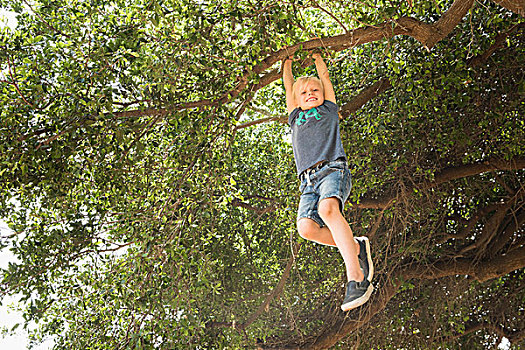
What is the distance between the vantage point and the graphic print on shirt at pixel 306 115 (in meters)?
3.29

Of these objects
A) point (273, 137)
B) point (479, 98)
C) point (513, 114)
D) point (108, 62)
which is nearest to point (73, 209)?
point (108, 62)

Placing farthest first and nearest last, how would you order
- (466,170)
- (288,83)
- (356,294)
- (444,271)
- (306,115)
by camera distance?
(444,271)
(466,170)
(288,83)
(306,115)
(356,294)

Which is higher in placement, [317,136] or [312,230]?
[317,136]

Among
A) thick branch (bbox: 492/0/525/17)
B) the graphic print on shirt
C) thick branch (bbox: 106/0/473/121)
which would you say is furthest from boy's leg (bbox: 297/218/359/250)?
thick branch (bbox: 492/0/525/17)

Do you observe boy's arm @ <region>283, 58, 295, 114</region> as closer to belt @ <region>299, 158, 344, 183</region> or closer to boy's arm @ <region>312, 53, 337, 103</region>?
boy's arm @ <region>312, 53, 337, 103</region>

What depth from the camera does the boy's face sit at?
333 cm

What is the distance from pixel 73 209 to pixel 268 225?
2936 mm

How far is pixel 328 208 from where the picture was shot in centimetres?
297

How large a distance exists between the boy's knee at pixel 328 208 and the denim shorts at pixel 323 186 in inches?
1.1

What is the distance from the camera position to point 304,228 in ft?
10.2

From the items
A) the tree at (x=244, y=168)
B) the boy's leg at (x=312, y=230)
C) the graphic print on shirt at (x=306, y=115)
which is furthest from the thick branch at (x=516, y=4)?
the boy's leg at (x=312, y=230)

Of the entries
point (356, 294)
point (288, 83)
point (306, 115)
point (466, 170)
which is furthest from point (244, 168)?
point (356, 294)

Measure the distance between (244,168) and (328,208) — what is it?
3.59 meters

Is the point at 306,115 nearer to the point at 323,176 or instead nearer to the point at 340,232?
the point at 323,176
